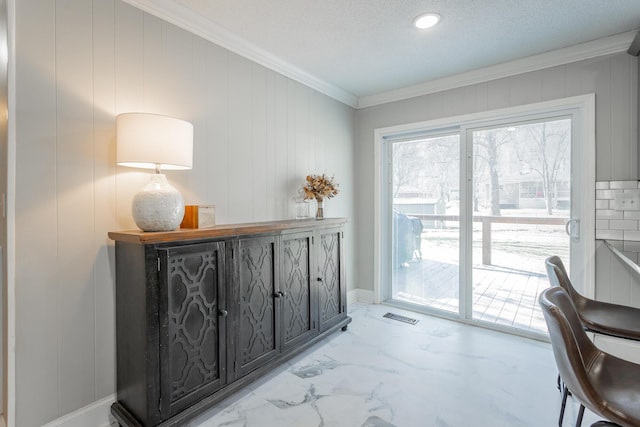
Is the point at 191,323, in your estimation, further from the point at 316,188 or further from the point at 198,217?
the point at 316,188

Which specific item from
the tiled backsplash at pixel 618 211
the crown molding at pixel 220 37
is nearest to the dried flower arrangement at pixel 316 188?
the crown molding at pixel 220 37

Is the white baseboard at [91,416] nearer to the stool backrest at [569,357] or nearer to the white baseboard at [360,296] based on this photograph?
the stool backrest at [569,357]

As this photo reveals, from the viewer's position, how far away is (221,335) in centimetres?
190

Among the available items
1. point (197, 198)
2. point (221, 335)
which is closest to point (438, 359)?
point (221, 335)

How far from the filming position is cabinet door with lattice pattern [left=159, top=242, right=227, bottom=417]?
1.64 metres

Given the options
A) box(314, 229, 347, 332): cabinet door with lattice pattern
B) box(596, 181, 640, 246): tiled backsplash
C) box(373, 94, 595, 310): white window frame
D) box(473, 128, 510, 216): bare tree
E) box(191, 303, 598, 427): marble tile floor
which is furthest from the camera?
box(473, 128, 510, 216): bare tree

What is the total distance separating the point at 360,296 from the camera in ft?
12.8

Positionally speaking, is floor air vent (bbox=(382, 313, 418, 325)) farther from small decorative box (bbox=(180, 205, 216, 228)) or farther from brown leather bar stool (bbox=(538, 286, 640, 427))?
small decorative box (bbox=(180, 205, 216, 228))

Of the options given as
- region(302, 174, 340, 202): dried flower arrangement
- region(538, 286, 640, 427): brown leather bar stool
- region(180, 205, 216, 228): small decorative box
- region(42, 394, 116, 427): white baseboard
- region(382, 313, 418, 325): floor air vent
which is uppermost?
region(302, 174, 340, 202): dried flower arrangement

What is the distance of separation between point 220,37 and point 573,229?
10.8ft

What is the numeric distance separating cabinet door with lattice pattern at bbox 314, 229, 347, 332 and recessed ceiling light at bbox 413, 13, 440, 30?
1.77m

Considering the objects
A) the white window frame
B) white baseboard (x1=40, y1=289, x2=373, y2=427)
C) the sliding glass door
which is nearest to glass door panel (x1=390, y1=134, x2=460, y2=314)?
the sliding glass door

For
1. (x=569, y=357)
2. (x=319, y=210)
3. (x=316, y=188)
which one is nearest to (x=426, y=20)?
(x=316, y=188)

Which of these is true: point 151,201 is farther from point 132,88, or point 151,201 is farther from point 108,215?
point 132,88
